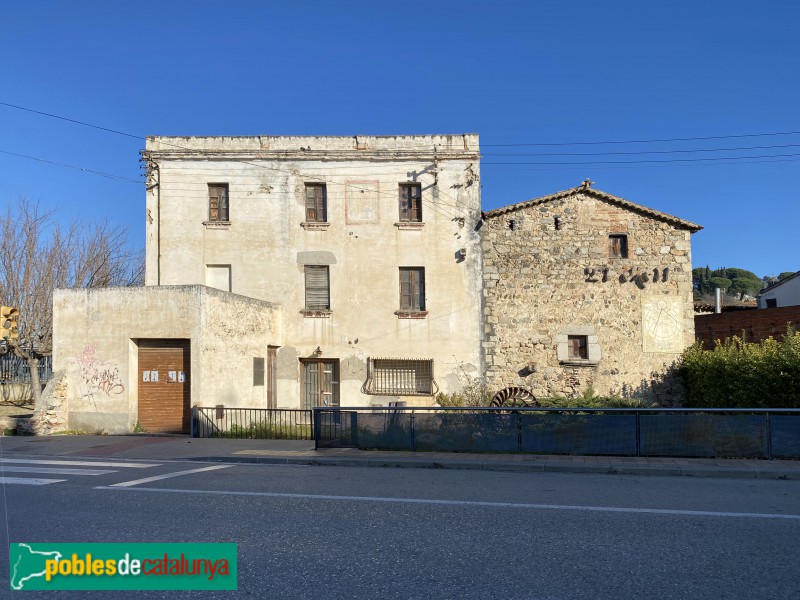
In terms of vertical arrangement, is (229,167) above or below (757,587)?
above

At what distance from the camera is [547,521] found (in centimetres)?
765

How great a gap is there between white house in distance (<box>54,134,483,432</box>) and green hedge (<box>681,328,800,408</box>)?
23.4 feet

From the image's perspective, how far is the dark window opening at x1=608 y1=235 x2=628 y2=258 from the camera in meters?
24.8

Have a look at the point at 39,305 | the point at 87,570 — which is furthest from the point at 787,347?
the point at 39,305

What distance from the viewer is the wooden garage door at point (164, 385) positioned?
18453 millimetres

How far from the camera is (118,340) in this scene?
60.5 ft

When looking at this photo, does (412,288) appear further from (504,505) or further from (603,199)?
(504,505)

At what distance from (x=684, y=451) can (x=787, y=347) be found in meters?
6.98

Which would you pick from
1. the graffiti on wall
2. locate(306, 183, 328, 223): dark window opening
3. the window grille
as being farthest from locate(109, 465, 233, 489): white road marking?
locate(306, 183, 328, 223): dark window opening

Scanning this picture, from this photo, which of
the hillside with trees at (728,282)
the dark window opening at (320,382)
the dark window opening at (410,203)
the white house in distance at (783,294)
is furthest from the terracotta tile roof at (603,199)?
the hillside with trees at (728,282)

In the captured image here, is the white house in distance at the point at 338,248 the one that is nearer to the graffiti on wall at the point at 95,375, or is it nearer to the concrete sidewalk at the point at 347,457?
the graffiti on wall at the point at 95,375

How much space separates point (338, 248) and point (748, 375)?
13.5 metres

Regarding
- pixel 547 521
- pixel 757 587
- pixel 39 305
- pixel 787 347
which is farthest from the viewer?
pixel 39 305

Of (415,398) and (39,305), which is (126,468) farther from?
(39,305)
